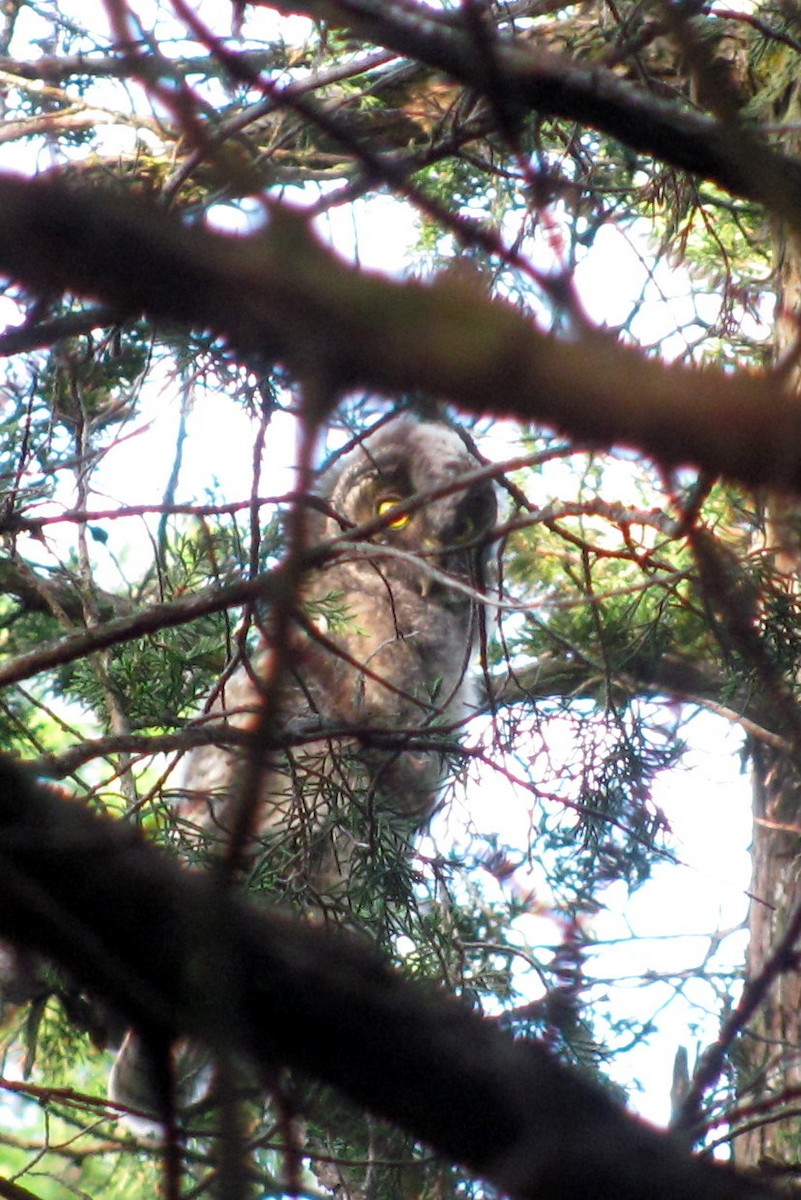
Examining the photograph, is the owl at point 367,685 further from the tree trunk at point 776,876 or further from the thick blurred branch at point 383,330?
the thick blurred branch at point 383,330

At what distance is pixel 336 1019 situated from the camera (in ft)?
2.97

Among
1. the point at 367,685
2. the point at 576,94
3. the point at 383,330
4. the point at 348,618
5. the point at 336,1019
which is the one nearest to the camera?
the point at 383,330

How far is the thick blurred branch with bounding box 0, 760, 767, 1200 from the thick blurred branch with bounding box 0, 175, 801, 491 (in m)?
0.35

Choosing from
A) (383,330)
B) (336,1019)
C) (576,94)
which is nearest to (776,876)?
(576,94)

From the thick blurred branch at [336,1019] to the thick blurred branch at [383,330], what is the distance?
1.14 feet

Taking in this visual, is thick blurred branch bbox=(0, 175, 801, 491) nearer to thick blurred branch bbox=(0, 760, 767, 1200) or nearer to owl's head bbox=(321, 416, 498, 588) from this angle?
thick blurred branch bbox=(0, 760, 767, 1200)

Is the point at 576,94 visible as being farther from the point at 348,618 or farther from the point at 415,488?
the point at 415,488

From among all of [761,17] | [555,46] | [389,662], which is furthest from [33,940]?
[389,662]

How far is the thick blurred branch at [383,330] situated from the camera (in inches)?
28.6

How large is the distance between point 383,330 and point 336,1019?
499mm

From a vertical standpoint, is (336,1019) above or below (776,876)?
below

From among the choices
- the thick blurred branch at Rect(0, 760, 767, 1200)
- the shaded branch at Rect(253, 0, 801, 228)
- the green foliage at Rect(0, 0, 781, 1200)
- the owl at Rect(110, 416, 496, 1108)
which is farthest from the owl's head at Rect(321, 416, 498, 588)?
the thick blurred branch at Rect(0, 760, 767, 1200)

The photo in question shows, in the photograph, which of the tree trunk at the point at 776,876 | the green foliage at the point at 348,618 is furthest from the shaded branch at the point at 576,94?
the tree trunk at the point at 776,876

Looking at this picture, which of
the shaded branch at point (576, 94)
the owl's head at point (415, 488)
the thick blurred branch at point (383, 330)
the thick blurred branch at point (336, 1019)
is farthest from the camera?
the owl's head at point (415, 488)
